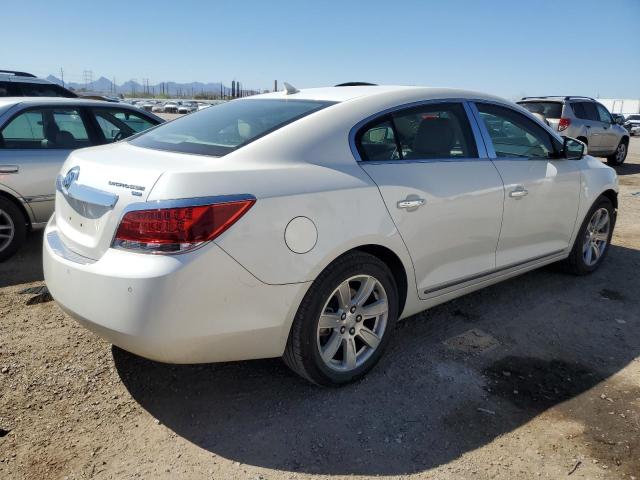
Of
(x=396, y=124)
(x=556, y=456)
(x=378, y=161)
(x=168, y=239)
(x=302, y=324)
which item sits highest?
(x=396, y=124)

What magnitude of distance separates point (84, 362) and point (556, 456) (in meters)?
2.60

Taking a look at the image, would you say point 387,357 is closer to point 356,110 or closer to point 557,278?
point 356,110

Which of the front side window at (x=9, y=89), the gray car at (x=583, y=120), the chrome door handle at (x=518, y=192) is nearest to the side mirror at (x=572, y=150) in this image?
the chrome door handle at (x=518, y=192)

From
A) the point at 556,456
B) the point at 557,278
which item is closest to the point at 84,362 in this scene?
the point at 556,456

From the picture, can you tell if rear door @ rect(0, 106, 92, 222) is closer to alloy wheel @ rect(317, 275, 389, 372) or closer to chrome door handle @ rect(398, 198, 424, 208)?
alloy wheel @ rect(317, 275, 389, 372)

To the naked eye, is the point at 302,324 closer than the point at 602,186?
Yes

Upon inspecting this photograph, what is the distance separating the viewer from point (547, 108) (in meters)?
12.2

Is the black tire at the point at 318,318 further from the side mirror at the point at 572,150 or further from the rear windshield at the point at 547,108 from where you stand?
the rear windshield at the point at 547,108

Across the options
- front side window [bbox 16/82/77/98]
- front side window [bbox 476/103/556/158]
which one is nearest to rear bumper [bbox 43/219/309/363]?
front side window [bbox 476/103/556/158]

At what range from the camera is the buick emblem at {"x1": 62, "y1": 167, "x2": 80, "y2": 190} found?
2.79 metres

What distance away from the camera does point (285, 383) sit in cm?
303

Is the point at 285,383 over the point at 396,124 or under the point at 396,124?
under

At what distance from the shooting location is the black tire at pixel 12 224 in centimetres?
501

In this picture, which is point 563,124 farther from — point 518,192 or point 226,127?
point 226,127
